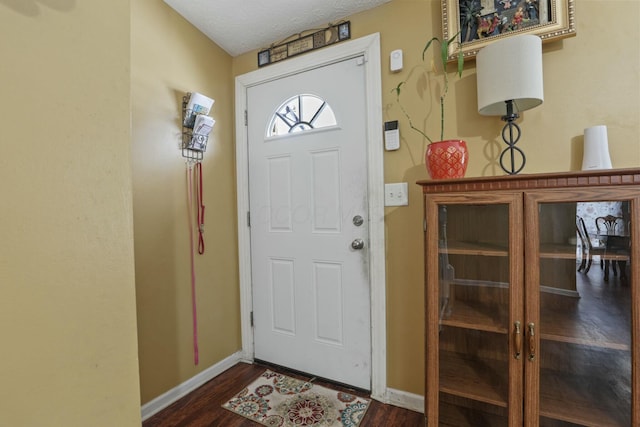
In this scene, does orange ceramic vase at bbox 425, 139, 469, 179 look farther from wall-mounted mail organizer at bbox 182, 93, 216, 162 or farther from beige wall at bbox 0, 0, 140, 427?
wall-mounted mail organizer at bbox 182, 93, 216, 162

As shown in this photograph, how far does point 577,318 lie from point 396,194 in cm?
95

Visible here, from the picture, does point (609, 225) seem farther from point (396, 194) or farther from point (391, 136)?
point (391, 136)

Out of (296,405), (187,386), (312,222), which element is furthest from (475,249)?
(187,386)

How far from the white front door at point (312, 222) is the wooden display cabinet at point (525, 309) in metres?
0.56

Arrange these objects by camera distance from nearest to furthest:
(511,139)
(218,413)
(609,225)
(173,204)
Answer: (609,225) → (511,139) → (218,413) → (173,204)

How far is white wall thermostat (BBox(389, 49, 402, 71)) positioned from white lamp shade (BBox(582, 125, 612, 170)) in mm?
957

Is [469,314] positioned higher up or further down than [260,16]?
further down

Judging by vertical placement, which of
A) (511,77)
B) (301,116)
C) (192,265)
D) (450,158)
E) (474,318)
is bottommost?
(474,318)

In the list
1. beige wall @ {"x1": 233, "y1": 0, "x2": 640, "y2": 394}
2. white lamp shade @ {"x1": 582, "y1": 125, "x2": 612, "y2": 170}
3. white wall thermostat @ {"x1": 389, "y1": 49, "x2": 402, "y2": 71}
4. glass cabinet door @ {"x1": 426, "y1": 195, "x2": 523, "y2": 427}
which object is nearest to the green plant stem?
beige wall @ {"x1": 233, "y1": 0, "x2": 640, "y2": 394}

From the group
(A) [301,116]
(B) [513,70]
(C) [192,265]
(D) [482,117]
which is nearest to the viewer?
(B) [513,70]

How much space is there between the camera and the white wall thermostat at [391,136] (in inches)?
64.9

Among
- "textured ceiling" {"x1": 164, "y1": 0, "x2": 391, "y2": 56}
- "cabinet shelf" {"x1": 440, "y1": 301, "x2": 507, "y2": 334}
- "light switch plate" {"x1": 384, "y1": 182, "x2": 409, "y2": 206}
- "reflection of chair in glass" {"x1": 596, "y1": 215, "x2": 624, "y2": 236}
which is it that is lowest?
"cabinet shelf" {"x1": 440, "y1": 301, "x2": 507, "y2": 334}

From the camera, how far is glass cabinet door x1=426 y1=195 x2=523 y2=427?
1171 mm

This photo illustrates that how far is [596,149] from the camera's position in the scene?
1.22m
